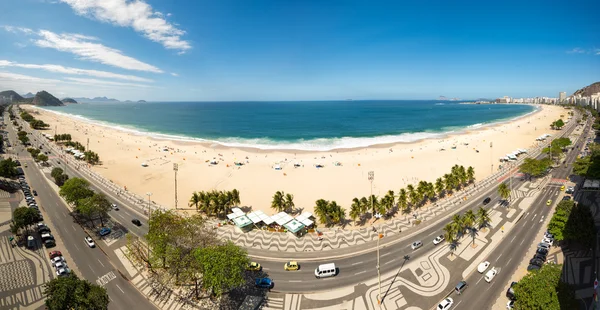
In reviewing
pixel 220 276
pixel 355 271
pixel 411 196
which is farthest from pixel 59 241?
pixel 411 196

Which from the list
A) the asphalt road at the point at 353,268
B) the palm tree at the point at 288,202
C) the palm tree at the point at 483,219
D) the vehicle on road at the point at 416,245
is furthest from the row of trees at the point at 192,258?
the palm tree at the point at 483,219

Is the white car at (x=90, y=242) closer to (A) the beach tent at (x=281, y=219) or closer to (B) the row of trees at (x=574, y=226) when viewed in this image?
(A) the beach tent at (x=281, y=219)

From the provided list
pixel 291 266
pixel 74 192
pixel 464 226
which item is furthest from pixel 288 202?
A: pixel 74 192

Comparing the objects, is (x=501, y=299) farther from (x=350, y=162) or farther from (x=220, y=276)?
(x=350, y=162)

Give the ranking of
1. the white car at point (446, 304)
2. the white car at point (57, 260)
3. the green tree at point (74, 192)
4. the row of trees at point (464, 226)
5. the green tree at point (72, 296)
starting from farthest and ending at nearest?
1. the green tree at point (74, 192)
2. the row of trees at point (464, 226)
3. the white car at point (57, 260)
4. the white car at point (446, 304)
5. the green tree at point (72, 296)

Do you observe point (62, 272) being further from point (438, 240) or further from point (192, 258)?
point (438, 240)
